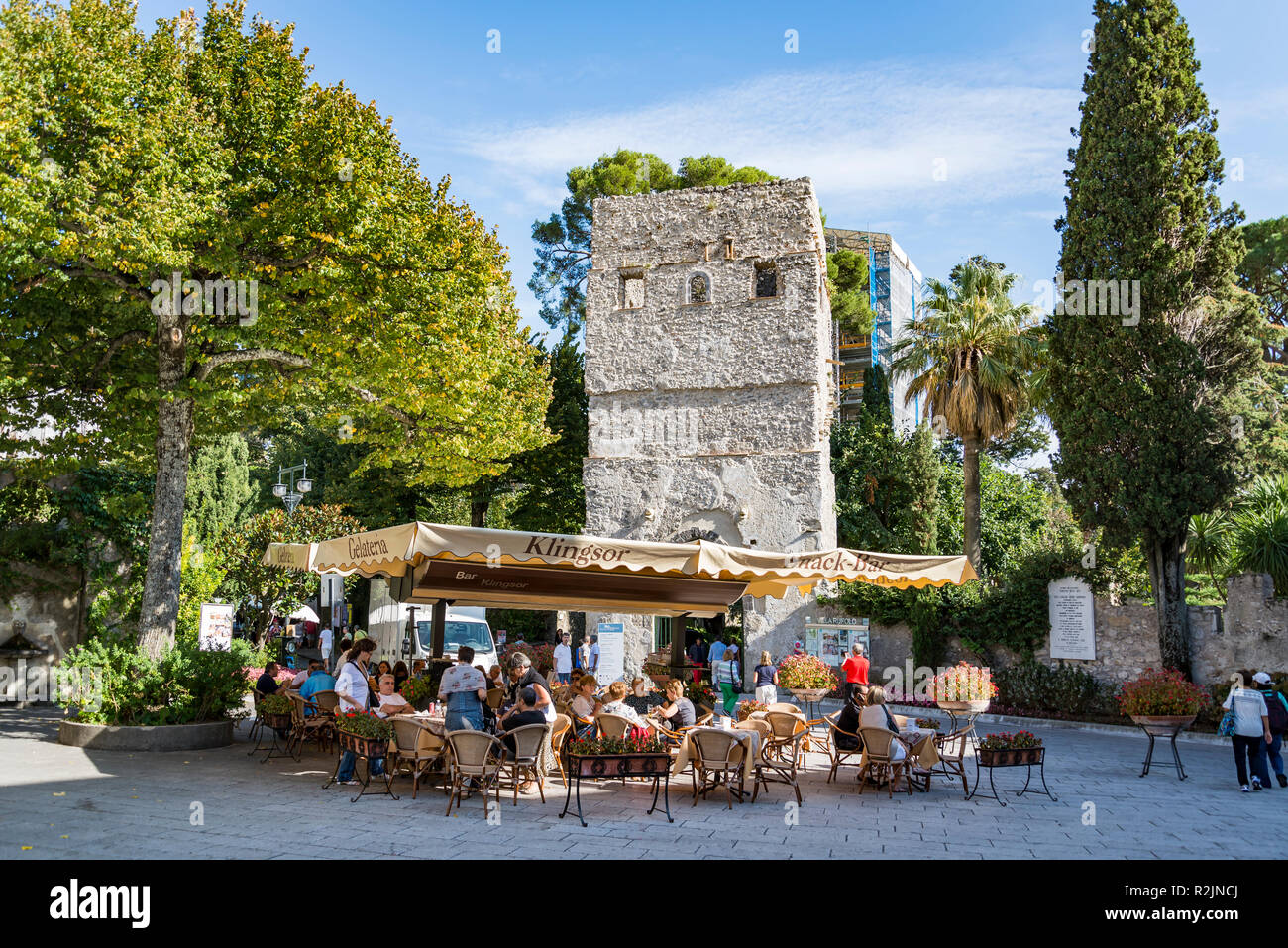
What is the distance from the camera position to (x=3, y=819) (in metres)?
7.67

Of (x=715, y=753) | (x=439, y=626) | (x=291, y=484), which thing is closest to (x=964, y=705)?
(x=715, y=753)

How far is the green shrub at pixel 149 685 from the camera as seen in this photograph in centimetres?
1220

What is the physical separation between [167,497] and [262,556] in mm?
10077

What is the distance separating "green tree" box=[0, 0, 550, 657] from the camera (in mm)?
11492

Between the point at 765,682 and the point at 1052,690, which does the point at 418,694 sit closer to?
the point at 765,682

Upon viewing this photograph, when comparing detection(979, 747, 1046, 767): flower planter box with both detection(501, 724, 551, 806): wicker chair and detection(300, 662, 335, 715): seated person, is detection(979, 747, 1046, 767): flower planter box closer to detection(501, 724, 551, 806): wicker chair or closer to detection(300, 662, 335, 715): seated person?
detection(501, 724, 551, 806): wicker chair

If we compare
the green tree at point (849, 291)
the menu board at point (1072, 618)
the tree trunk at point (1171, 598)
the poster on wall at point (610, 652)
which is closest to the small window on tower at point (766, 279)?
the poster on wall at point (610, 652)

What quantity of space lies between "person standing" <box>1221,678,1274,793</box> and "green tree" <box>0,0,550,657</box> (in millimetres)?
11117

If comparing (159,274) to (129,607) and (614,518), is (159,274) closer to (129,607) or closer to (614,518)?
(129,607)

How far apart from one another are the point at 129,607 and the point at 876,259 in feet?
133

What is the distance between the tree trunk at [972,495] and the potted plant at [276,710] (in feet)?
55.7

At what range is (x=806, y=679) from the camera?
1498 centimetres
